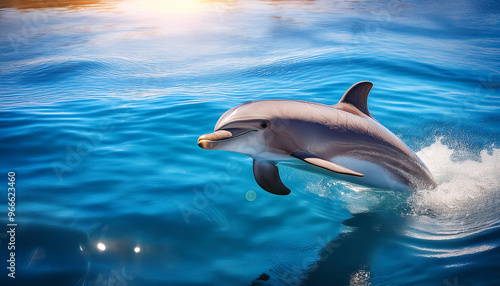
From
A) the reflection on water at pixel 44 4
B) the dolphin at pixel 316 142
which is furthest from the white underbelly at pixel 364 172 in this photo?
the reflection on water at pixel 44 4

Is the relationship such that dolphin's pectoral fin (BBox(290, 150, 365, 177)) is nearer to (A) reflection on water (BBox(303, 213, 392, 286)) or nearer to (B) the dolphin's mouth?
(B) the dolphin's mouth

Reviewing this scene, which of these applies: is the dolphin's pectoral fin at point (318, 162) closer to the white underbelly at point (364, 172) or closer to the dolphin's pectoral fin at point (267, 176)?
the white underbelly at point (364, 172)

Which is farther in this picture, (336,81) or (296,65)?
(296,65)

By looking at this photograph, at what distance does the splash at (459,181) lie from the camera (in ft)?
19.2

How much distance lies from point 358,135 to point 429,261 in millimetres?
1746

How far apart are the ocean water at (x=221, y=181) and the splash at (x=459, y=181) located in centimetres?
3

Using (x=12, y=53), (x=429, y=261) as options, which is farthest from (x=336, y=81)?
(x=12, y=53)

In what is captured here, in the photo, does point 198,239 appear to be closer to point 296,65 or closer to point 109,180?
point 109,180

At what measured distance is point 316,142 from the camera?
15.9 ft

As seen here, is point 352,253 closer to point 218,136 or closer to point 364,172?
point 364,172

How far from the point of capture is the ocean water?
4449 millimetres

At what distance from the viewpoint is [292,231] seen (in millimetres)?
5113

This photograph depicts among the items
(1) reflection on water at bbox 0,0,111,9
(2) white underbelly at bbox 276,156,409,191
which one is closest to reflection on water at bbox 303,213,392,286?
(2) white underbelly at bbox 276,156,409,191

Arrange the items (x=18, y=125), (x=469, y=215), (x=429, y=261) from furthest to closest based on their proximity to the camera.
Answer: (x=18, y=125)
(x=469, y=215)
(x=429, y=261)
